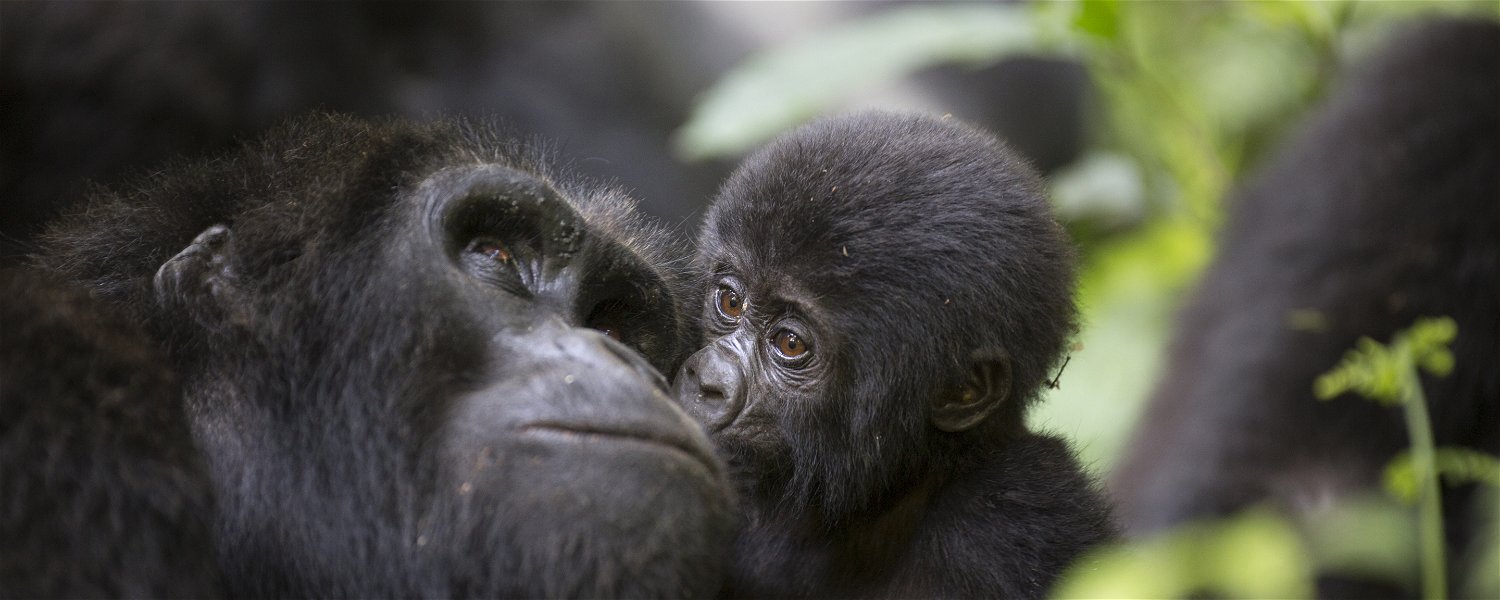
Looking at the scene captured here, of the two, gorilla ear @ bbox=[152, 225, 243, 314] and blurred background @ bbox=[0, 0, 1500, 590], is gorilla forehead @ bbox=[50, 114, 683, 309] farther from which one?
blurred background @ bbox=[0, 0, 1500, 590]

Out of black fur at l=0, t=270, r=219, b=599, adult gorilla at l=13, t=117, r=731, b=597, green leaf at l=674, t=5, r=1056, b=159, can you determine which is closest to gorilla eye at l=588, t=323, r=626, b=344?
adult gorilla at l=13, t=117, r=731, b=597

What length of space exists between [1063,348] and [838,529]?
50 centimetres

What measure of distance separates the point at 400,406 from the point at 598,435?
23 centimetres

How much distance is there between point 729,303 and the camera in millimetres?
2316

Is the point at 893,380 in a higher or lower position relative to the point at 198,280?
A: higher

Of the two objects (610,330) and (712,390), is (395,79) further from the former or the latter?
(610,330)

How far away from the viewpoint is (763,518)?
7.41 feet

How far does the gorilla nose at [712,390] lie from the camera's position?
217 centimetres

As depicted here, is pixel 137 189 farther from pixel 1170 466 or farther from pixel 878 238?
pixel 1170 466

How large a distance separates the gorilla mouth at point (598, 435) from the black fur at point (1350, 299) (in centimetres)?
173

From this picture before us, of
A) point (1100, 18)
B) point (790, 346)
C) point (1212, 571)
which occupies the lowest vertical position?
point (1212, 571)

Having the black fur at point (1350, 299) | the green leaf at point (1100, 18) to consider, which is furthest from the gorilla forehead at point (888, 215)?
the green leaf at point (1100, 18)

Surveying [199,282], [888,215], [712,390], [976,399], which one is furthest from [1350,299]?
[199,282]

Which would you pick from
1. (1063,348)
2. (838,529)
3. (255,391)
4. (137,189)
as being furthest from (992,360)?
(137,189)
